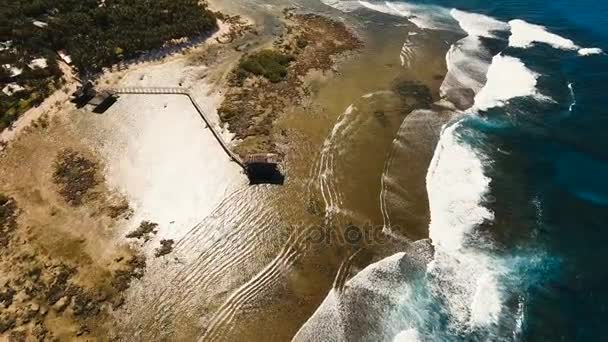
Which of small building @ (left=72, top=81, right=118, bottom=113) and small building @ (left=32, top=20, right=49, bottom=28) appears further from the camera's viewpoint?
small building @ (left=32, top=20, right=49, bottom=28)

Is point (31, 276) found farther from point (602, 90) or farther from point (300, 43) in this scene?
point (602, 90)

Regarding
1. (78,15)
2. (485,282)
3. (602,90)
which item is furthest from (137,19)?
(602,90)

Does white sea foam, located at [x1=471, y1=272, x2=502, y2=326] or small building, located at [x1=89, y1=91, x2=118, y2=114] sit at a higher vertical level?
small building, located at [x1=89, y1=91, x2=118, y2=114]

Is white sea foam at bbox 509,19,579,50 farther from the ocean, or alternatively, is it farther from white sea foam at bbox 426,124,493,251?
white sea foam at bbox 426,124,493,251

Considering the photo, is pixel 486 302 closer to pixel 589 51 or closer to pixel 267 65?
pixel 267 65

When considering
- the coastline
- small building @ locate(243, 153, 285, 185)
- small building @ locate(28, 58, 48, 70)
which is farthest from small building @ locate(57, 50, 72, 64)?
small building @ locate(243, 153, 285, 185)

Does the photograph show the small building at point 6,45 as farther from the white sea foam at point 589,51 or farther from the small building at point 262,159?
the white sea foam at point 589,51

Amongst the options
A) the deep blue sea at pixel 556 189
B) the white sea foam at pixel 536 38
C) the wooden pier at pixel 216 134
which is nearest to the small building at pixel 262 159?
the wooden pier at pixel 216 134
